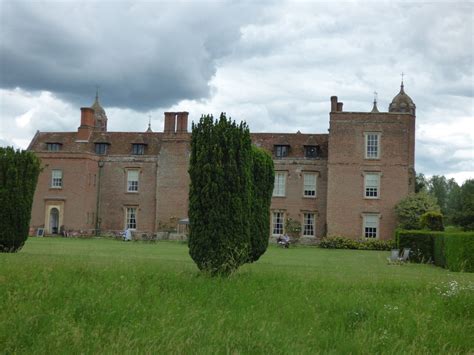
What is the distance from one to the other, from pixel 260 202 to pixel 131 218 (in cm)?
3134

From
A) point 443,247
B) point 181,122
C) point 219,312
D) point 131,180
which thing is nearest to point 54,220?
point 131,180

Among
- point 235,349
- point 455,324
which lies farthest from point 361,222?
point 235,349

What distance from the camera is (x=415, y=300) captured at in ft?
44.4

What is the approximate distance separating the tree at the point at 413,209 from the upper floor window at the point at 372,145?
3.87 metres

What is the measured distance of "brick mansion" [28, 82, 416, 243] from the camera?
44.6 m

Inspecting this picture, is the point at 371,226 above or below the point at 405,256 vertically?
above

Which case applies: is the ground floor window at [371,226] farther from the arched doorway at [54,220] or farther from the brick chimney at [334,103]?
the arched doorway at [54,220]

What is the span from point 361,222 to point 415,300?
103 feet

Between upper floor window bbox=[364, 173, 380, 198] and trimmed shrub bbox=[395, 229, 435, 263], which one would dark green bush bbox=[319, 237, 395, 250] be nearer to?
upper floor window bbox=[364, 173, 380, 198]

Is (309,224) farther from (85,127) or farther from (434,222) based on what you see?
(85,127)

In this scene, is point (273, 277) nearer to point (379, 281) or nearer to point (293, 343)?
point (379, 281)

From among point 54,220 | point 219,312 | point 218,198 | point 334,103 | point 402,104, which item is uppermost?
point 402,104

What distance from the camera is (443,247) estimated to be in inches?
974

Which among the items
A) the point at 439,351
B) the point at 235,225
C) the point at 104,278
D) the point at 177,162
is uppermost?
the point at 177,162
